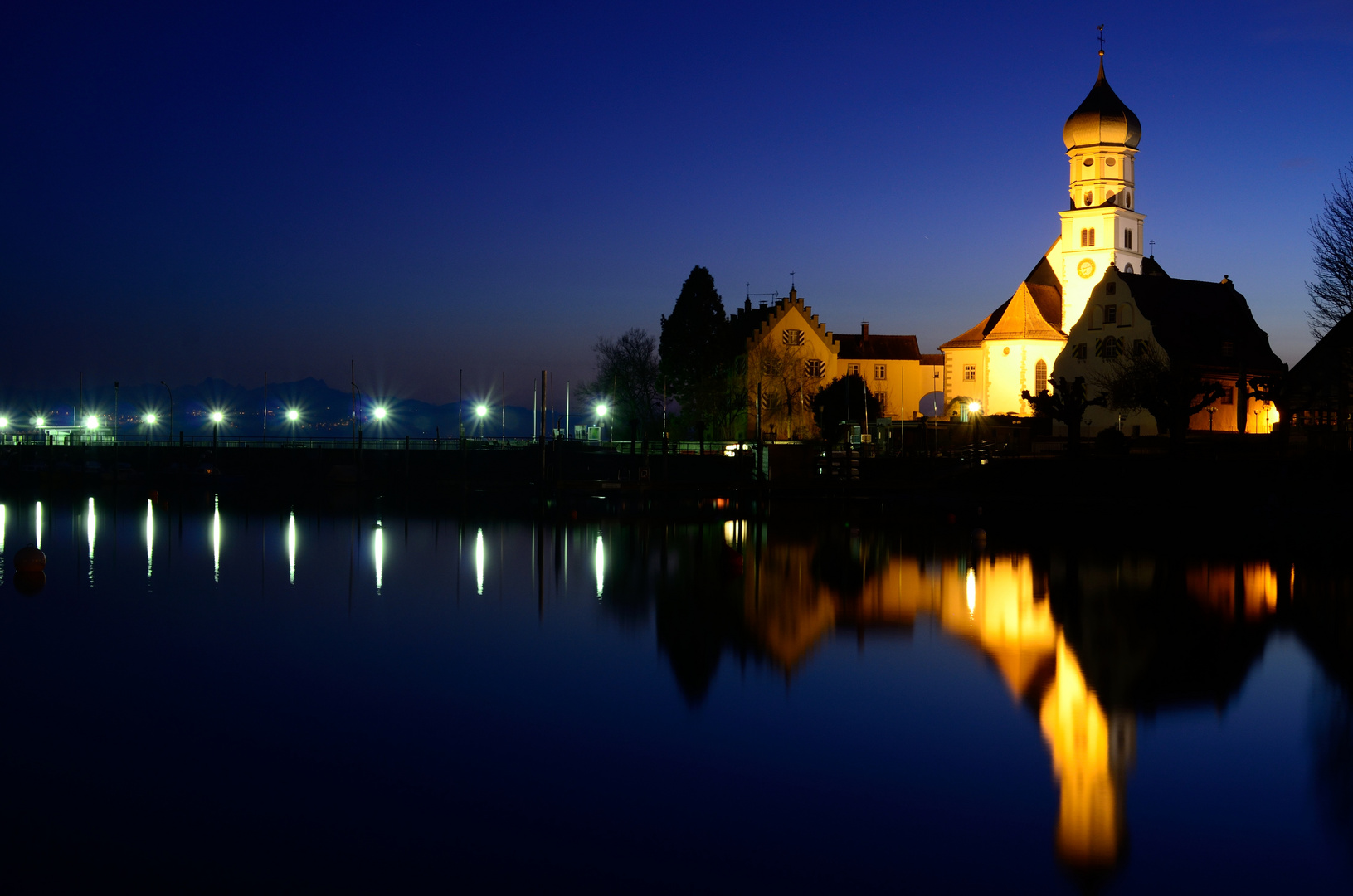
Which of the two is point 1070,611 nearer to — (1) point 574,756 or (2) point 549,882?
(1) point 574,756

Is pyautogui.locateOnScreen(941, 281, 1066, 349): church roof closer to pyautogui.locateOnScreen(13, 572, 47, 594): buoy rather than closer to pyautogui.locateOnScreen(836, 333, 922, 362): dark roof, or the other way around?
pyautogui.locateOnScreen(836, 333, 922, 362): dark roof

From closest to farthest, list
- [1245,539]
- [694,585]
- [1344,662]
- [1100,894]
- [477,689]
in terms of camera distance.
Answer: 1. [1100,894]
2. [477,689]
3. [1344,662]
4. [694,585]
5. [1245,539]

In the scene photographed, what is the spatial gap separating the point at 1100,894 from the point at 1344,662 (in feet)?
39.3

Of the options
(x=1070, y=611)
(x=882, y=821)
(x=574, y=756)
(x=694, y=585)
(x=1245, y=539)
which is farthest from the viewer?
(x=1245, y=539)

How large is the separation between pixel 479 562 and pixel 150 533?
56.3 feet

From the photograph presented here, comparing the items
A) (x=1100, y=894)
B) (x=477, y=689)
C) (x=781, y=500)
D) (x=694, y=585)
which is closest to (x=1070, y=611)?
(x=694, y=585)

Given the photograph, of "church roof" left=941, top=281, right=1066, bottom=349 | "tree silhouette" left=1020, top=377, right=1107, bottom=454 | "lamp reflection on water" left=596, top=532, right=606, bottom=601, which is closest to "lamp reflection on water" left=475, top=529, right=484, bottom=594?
"lamp reflection on water" left=596, top=532, right=606, bottom=601

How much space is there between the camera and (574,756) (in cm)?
1298

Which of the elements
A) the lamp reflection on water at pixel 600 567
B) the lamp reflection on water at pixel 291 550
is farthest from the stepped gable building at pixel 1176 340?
the lamp reflection on water at pixel 291 550

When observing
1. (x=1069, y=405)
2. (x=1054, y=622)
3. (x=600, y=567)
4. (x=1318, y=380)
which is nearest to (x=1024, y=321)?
(x=1069, y=405)

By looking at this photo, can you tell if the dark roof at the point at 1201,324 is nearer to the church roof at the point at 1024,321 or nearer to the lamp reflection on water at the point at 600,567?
the church roof at the point at 1024,321

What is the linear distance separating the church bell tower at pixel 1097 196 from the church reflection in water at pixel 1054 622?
60.3 metres

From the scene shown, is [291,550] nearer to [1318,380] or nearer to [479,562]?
[479,562]

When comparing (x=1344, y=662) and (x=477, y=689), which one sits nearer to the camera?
(x=477, y=689)
